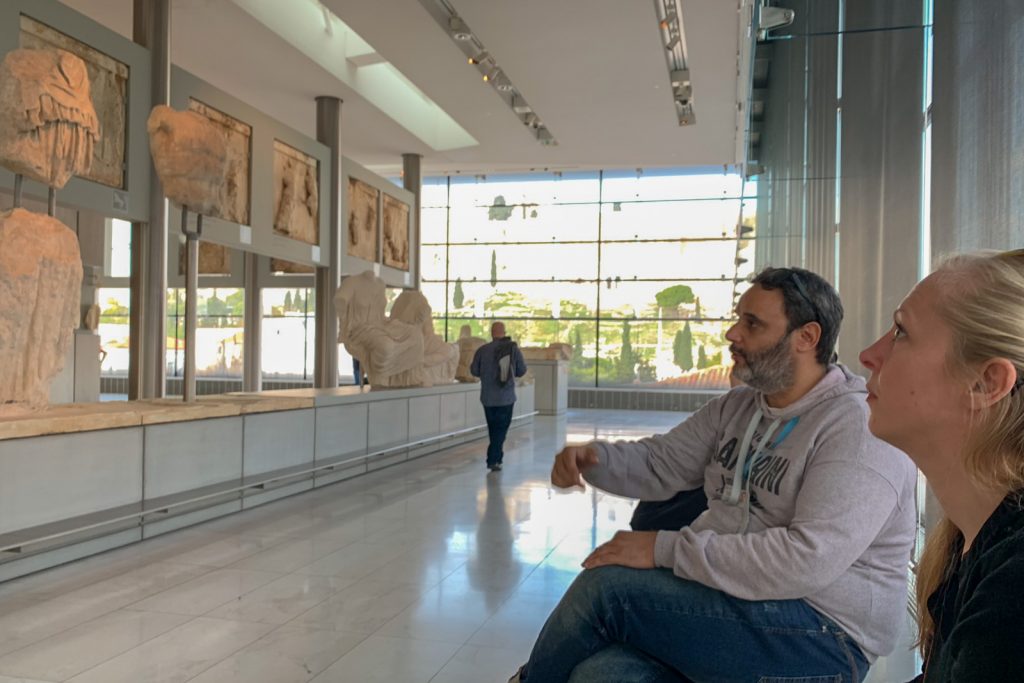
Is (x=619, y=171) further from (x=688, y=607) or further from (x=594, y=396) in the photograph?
(x=688, y=607)

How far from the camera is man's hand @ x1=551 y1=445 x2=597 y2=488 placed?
2.65 m

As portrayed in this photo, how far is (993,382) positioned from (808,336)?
127cm

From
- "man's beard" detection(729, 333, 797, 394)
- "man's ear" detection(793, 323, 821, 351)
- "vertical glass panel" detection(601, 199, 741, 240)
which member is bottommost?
"man's beard" detection(729, 333, 797, 394)

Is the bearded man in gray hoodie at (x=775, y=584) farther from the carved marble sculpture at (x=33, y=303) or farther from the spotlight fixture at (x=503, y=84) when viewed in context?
the spotlight fixture at (x=503, y=84)

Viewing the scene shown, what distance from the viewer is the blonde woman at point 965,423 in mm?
998

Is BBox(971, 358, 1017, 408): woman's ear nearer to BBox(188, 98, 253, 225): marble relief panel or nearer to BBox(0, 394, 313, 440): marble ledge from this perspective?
BBox(0, 394, 313, 440): marble ledge

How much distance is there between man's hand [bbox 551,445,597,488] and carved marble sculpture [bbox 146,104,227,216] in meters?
6.04

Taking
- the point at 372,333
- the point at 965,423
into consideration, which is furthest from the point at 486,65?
the point at 965,423

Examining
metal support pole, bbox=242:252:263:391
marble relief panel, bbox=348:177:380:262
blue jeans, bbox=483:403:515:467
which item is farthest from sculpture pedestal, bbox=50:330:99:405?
blue jeans, bbox=483:403:515:467

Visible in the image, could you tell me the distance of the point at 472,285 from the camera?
89.2 ft

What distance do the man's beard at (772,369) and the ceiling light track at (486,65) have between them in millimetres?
10525

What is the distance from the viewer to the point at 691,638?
200cm

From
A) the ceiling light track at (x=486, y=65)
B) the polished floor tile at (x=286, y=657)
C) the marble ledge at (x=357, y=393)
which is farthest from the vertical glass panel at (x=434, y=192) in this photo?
the polished floor tile at (x=286, y=657)

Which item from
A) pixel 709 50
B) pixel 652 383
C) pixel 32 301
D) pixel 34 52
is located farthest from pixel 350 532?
pixel 652 383
